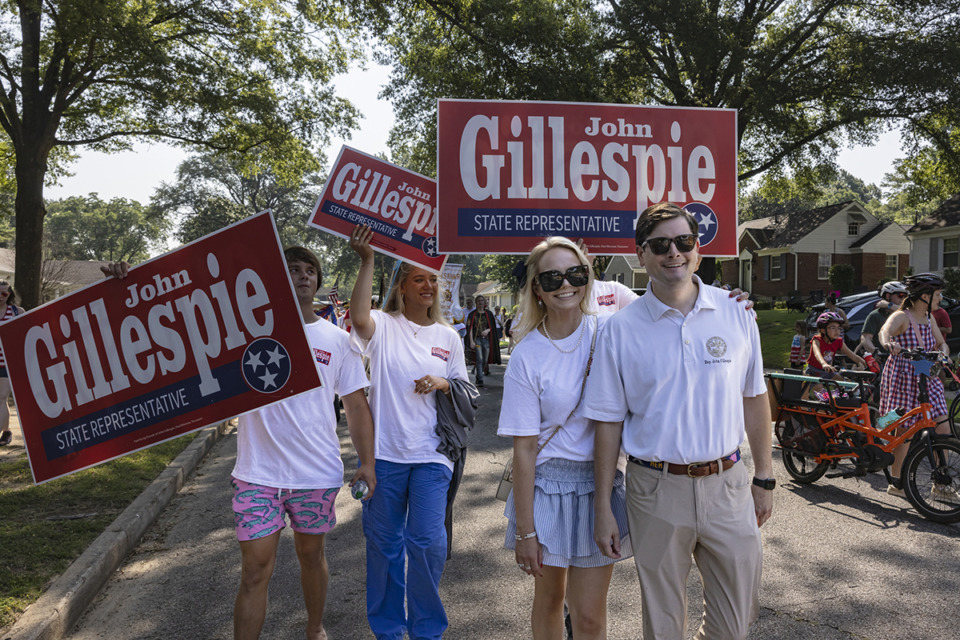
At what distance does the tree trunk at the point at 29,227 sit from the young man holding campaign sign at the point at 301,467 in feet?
39.8

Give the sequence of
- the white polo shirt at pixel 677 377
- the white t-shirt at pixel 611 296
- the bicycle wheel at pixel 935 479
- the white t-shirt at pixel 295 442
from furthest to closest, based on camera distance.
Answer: the bicycle wheel at pixel 935 479 < the white t-shirt at pixel 611 296 < the white t-shirt at pixel 295 442 < the white polo shirt at pixel 677 377

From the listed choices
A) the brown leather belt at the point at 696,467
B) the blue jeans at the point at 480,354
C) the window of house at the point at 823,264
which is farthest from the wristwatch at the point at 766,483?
the window of house at the point at 823,264

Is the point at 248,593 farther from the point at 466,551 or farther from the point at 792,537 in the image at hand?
the point at 792,537

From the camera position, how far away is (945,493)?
5.64 meters

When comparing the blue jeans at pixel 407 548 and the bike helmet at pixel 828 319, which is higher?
the bike helmet at pixel 828 319

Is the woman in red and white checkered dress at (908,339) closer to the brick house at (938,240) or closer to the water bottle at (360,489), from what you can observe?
the water bottle at (360,489)

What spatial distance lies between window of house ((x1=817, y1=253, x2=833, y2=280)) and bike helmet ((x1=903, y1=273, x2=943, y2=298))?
40.9m

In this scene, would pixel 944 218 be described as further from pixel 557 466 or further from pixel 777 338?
pixel 557 466

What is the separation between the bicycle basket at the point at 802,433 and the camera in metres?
6.64

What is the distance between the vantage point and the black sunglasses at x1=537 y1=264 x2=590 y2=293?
2865 mm

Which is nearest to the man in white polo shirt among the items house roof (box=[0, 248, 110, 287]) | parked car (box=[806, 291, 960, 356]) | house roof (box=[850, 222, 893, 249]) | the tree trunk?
the tree trunk

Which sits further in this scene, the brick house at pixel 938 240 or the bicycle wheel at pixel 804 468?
the brick house at pixel 938 240

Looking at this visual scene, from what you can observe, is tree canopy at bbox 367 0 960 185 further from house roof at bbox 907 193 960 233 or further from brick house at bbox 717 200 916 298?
brick house at bbox 717 200 916 298

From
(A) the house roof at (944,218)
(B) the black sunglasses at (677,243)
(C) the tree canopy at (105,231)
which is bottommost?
(B) the black sunglasses at (677,243)
